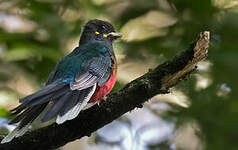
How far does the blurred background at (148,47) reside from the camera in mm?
5801

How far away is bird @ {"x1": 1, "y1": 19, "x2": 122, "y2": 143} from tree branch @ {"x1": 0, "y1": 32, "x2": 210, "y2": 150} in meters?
0.11

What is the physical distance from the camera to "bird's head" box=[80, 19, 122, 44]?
6043mm

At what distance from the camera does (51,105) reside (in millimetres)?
4328

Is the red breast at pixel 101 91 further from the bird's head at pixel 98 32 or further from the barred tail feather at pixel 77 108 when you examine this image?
the bird's head at pixel 98 32

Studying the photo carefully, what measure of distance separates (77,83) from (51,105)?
0.44 metres

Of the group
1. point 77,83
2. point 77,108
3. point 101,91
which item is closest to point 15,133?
point 77,108

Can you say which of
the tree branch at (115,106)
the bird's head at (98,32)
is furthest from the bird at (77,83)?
the tree branch at (115,106)

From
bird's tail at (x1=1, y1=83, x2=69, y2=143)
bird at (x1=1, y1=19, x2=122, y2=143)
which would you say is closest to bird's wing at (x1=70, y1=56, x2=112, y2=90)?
bird at (x1=1, y1=19, x2=122, y2=143)

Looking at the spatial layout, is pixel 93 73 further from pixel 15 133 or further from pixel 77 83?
pixel 15 133

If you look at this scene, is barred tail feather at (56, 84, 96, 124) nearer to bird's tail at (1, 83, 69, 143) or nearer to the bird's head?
bird's tail at (1, 83, 69, 143)

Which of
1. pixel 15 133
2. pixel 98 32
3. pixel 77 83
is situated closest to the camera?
pixel 15 133

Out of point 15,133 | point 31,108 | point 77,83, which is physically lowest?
point 15,133

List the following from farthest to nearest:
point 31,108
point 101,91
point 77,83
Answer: point 101,91, point 77,83, point 31,108

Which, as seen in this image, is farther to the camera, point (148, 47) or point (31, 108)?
point (148, 47)
